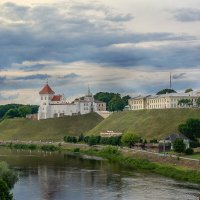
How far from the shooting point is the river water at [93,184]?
59219 millimetres

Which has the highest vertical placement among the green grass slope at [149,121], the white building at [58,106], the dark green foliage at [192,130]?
the white building at [58,106]

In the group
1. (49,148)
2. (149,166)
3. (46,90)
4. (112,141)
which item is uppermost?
(46,90)

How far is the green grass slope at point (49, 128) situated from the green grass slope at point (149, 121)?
41.6 ft

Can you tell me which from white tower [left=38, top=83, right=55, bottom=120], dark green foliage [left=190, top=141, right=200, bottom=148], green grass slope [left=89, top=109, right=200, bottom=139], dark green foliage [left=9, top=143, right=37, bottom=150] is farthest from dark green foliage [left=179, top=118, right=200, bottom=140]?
white tower [left=38, top=83, right=55, bottom=120]

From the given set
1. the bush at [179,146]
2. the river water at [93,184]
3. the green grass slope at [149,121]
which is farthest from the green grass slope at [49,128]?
the river water at [93,184]

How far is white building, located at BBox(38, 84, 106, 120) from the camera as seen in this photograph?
7244 inches

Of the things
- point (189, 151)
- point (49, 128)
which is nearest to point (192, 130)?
point (189, 151)

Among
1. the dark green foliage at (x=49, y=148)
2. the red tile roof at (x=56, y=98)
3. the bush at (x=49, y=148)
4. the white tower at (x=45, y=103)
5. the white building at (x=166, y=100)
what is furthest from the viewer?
the red tile roof at (x=56, y=98)

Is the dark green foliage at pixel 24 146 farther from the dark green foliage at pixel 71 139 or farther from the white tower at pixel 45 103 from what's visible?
the white tower at pixel 45 103

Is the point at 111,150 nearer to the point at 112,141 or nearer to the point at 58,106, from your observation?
the point at 112,141

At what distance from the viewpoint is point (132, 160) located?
91000 mm

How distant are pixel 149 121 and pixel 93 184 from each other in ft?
236

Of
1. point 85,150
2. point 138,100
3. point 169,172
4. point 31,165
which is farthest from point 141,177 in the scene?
point 138,100

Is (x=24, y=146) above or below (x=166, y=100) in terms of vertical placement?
below
